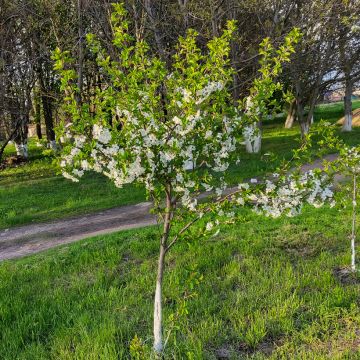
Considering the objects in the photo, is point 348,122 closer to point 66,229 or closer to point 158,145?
point 66,229

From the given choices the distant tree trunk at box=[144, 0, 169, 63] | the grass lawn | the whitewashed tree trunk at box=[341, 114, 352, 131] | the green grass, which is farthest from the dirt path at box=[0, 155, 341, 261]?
the whitewashed tree trunk at box=[341, 114, 352, 131]

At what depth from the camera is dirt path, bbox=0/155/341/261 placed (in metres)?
9.30

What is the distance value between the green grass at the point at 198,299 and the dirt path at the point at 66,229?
1.26m

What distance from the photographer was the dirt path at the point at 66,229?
9.30 meters

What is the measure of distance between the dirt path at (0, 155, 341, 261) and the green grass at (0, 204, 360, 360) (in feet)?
4.12

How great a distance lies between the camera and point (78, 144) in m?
4.05

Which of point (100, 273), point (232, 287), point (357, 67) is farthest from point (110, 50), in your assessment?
point (357, 67)

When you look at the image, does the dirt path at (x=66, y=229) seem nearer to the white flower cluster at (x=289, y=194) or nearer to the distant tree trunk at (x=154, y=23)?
the distant tree trunk at (x=154, y=23)

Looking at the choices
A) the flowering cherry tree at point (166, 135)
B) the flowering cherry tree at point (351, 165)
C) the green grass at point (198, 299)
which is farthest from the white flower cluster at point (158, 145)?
the flowering cherry tree at point (351, 165)

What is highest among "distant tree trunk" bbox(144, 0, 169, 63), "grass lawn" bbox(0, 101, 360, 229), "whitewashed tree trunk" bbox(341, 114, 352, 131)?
"distant tree trunk" bbox(144, 0, 169, 63)

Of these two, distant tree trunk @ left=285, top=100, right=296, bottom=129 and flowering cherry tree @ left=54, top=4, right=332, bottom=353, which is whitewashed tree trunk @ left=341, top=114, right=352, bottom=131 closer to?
distant tree trunk @ left=285, top=100, right=296, bottom=129

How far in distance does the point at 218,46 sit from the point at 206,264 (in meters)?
3.50

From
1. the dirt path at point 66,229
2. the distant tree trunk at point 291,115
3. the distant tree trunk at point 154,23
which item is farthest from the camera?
the distant tree trunk at point 291,115

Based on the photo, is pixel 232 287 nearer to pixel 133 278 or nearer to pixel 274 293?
pixel 274 293
